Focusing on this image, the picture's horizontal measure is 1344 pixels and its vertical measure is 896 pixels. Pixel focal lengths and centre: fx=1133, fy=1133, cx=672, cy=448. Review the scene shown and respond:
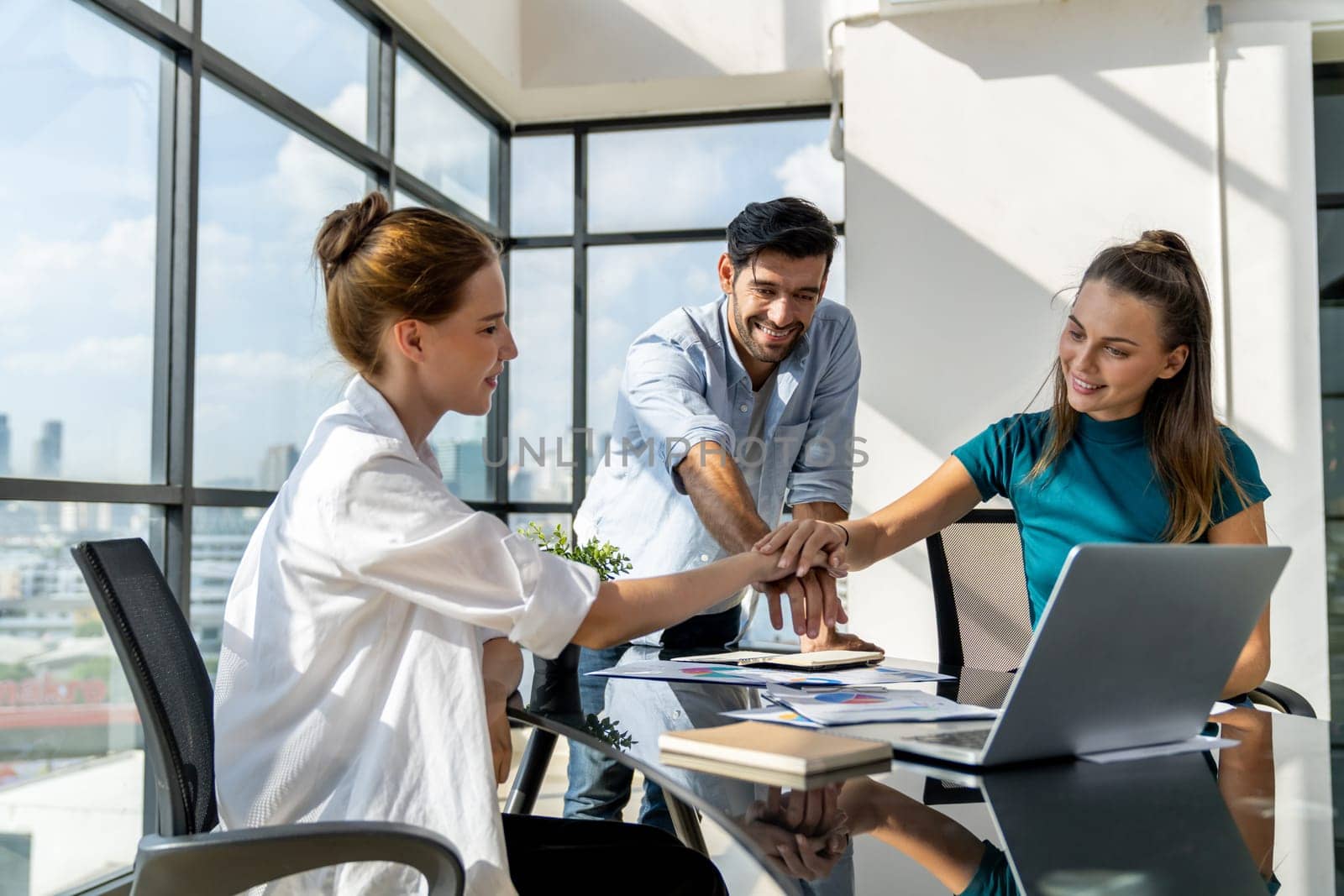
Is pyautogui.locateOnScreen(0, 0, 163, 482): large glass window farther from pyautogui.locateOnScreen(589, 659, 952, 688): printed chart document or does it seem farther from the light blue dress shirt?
pyautogui.locateOnScreen(589, 659, 952, 688): printed chart document

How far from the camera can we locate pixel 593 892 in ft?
4.15

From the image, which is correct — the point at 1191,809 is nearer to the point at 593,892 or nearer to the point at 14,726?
the point at 593,892

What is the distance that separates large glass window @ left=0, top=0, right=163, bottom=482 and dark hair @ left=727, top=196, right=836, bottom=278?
1.69 m

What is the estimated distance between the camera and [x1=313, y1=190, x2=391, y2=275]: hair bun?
1.38m

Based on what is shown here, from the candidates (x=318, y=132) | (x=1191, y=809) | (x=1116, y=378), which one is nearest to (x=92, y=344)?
(x=318, y=132)

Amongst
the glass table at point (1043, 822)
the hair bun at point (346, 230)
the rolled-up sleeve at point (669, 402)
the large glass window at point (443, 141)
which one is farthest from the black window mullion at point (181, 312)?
the glass table at point (1043, 822)

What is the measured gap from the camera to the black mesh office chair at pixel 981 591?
2098mm

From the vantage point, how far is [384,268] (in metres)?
1.34

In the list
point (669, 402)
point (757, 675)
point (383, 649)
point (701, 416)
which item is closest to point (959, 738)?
point (757, 675)

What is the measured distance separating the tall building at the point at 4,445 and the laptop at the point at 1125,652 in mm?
2293

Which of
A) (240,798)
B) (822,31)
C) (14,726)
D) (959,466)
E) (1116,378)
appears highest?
(822,31)

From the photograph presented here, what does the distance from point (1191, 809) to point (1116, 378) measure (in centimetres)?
100
